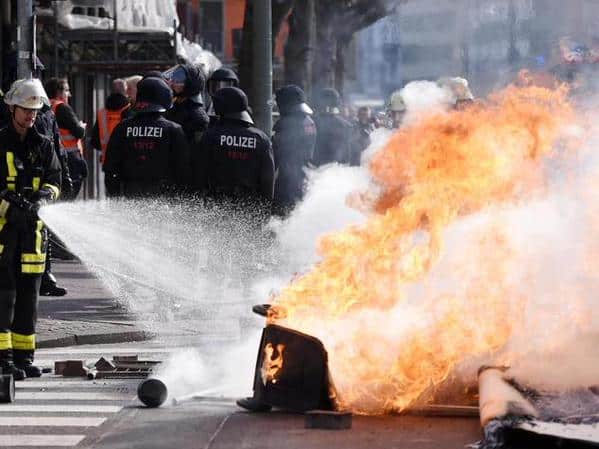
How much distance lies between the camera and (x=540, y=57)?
1380 cm

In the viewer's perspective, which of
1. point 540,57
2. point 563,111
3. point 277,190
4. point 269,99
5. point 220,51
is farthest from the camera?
point 220,51

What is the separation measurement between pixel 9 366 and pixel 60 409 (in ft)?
3.95

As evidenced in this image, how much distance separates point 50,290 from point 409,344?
689 cm

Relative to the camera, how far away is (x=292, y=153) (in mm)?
15258

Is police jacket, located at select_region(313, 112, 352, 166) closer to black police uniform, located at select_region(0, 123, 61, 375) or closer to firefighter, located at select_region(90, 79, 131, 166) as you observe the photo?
firefighter, located at select_region(90, 79, 131, 166)

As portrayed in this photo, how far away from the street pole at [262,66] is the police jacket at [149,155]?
12.4 feet

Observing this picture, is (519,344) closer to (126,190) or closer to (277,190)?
(126,190)

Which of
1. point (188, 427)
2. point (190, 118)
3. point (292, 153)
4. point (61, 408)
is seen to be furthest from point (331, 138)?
point (188, 427)

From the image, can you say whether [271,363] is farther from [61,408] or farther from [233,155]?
[233,155]

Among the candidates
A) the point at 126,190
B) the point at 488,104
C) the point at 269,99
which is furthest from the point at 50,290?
the point at 488,104

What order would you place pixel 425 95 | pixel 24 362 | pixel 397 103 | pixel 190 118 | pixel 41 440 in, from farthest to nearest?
pixel 397 103 < pixel 425 95 < pixel 190 118 < pixel 24 362 < pixel 41 440

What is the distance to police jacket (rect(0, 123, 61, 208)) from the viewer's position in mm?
9781

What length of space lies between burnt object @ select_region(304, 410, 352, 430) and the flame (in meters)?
0.34

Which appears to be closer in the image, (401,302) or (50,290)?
(401,302)
